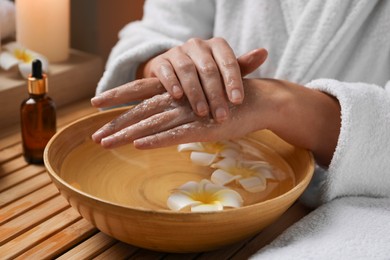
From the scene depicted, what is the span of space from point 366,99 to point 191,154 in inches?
11.1

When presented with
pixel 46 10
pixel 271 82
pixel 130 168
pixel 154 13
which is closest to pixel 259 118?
pixel 271 82

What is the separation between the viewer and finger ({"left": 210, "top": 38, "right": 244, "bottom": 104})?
86 cm

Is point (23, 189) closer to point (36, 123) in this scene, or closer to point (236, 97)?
point (36, 123)

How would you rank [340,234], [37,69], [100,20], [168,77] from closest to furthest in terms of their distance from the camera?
[340,234] < [168,77] < [37,69] < [100,20]

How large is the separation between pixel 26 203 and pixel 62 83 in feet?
1.47

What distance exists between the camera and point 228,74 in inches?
34.9

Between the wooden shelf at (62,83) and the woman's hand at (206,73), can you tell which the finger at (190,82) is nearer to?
the woman's hand at (206,73)

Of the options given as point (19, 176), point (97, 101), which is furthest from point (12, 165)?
point (97, 101)

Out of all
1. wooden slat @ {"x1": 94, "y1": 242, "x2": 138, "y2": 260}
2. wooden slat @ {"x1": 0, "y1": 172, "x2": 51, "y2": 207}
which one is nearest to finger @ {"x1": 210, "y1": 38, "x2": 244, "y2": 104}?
wooden slat @ {"x1": 94, "y1": 242, "x2": 138, "y2": 260}

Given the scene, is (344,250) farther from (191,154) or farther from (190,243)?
(191,154)

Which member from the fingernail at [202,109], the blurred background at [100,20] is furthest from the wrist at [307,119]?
the blurred background at [100,20]

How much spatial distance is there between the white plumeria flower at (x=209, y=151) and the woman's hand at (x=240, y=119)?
9 cm

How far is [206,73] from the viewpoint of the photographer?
35.2 inches

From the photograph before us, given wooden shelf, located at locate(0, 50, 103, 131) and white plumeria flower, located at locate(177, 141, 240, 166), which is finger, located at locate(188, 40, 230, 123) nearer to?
white plumeria flower, located at locate(177, 141, 240, 166)
